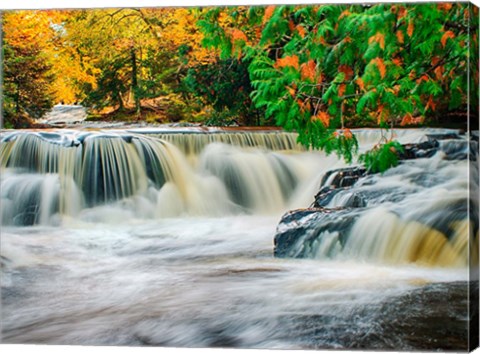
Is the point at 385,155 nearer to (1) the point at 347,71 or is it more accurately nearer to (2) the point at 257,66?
(1) the point at 347,71

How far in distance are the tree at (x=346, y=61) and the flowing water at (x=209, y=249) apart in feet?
0.55

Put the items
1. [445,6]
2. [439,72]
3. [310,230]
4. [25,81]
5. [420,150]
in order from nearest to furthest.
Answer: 1. [445,6]
2. [439,72]
3. [420,150]
4. [310,230]
5. [25,81]

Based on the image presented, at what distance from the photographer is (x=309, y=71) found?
7.04 metres

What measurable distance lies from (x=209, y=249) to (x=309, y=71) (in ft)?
4.70

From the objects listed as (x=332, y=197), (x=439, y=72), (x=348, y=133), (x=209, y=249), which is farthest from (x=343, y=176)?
(x=209, y=249)

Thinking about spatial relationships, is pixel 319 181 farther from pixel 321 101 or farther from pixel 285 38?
pixel 285 38

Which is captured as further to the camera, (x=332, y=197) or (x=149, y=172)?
(x=149, y=172)

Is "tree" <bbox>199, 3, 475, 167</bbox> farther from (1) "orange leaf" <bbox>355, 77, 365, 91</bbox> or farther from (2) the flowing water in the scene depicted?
(2) the flowing water

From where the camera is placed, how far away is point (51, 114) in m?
7.50

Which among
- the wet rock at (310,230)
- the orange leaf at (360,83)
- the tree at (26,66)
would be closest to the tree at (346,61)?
the orange leaf at (360,83)

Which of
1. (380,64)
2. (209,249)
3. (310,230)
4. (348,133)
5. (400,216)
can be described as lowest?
(209,249)

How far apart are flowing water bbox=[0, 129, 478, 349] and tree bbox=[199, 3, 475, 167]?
169 millimetres

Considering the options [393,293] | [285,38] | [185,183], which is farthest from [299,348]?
[285,38]

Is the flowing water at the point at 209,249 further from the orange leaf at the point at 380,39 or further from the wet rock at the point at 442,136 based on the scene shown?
the orange leaf at the point at 380,39
